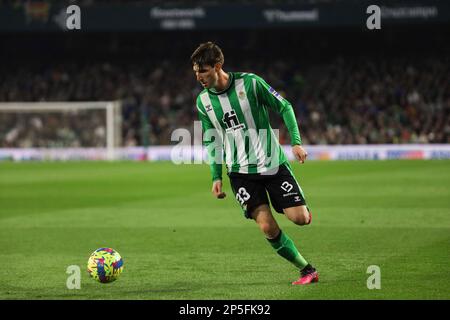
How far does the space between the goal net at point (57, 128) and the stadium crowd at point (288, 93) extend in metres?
0.05

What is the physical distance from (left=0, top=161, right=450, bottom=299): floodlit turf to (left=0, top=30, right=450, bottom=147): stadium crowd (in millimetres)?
11877

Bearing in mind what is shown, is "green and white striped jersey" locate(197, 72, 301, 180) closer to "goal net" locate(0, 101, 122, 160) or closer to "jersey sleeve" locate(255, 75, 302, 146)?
"jersey sleeve" locate(255, 75, 302, 146)

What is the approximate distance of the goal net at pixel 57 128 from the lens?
34812mm

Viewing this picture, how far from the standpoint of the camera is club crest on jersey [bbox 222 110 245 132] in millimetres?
7754

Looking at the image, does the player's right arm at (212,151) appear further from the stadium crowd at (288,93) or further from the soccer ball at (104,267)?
the stadium crowd at (288,93)

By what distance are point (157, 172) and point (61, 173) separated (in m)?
3.07

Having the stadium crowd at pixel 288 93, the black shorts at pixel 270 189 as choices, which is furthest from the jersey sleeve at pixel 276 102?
the stadium crowd at pixel 288 93

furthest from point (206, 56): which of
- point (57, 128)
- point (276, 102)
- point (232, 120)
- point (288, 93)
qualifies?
point (288, 93)

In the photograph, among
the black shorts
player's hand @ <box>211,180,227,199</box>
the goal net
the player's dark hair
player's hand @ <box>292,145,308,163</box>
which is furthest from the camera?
the goal net

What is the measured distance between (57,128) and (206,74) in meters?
28.2

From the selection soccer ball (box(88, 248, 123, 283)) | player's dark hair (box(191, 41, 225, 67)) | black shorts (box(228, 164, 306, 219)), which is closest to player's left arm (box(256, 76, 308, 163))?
black shorts (box(228, 164, 306, 219))

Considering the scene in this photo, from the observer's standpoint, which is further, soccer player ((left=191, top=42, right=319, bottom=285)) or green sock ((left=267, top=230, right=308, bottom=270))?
green sock ((left=267, top=230, right=308, bottom=270))

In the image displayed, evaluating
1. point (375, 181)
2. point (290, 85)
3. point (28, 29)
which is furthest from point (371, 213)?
point (28, 29)
